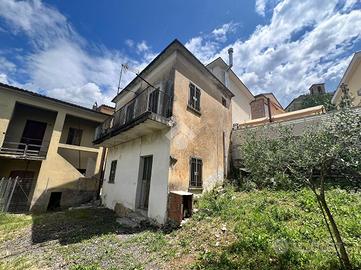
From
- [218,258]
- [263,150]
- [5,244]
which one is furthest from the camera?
[5,244]

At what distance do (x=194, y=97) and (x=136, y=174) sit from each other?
15.2ft

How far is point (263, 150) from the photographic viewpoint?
5.17 meters

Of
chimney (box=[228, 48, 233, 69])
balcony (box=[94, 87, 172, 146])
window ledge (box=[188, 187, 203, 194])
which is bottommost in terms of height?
window ledge (box=[188, 187, 203, 194])

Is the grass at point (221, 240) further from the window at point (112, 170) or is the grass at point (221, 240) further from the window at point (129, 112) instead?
the window at point (129, 112)

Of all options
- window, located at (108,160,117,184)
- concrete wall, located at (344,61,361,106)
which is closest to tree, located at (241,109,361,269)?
window, located at (108,160,117,184)

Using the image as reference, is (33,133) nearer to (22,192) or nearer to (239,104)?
(22,192)

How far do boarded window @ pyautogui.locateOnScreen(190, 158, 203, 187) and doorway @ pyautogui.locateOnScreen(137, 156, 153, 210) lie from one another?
6.35 ft

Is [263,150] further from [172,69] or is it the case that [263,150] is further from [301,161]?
[172,69]

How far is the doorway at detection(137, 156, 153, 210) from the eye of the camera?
8.91 m

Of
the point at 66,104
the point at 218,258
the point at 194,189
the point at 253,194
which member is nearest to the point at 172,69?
the point at 194,189

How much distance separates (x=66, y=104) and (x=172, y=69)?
1027 centimetres

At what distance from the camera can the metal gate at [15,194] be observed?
1060 cm

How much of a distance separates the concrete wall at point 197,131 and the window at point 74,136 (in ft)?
41.2

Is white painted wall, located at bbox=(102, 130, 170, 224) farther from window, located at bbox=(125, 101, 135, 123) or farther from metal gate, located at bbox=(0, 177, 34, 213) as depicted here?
metal gate, located at bbox=(0, 177, 34, 213)
